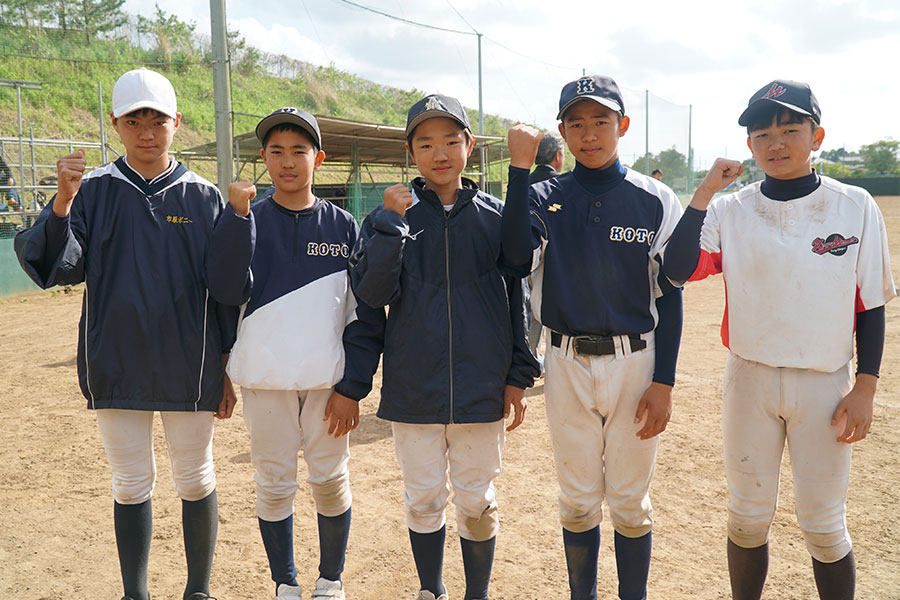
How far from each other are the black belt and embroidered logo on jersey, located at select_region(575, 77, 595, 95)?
0.85 meters

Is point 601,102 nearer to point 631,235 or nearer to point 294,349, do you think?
point 631,235

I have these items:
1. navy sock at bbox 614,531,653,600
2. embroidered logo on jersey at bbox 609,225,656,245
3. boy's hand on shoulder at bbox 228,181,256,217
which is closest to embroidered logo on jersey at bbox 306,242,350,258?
boy's hand on shoulder at bbox 228,181,256,217

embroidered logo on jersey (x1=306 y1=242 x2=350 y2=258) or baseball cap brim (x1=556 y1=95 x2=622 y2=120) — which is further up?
baseball cap brim (x1=556 y1=95 x2=622 y2=120)

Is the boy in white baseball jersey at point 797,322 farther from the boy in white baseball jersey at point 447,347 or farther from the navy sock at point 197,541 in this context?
the navy sock at point 197,541

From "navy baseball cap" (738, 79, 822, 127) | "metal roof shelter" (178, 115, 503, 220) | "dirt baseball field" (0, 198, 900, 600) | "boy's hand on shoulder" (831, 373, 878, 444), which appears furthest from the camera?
"metal roof shelter" (178, 115, 503, 220)

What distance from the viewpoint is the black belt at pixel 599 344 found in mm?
2203

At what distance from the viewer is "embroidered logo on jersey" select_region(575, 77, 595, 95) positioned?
2.24 meters

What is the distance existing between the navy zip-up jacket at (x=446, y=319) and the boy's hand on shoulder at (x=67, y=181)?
Result: 95 centimetres

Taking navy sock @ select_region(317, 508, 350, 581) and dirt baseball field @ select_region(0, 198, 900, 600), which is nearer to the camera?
navy sock @ select_region(317, 508, 350, 581)

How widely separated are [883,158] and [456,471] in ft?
247

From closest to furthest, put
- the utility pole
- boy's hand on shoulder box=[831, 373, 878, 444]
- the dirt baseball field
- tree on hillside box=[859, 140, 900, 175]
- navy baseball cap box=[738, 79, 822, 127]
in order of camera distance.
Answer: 1. boy's hand on shoulder box=[831, 373, 878, 444]
2. navy baseball cap box=[738, 79, 822, 127]
3. the dirt baseball field
4. the utility pole
5. tree on hillside box=[859, 140, 900, 175]

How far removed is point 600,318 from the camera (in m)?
2.19

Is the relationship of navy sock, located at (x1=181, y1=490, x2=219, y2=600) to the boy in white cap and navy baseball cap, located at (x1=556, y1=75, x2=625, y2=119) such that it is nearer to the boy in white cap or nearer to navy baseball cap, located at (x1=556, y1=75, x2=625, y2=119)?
the boy in white cap

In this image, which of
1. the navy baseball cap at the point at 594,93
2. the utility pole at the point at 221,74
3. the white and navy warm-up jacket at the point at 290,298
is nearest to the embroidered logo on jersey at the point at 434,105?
the navy baseball cap at the point at 594,93
